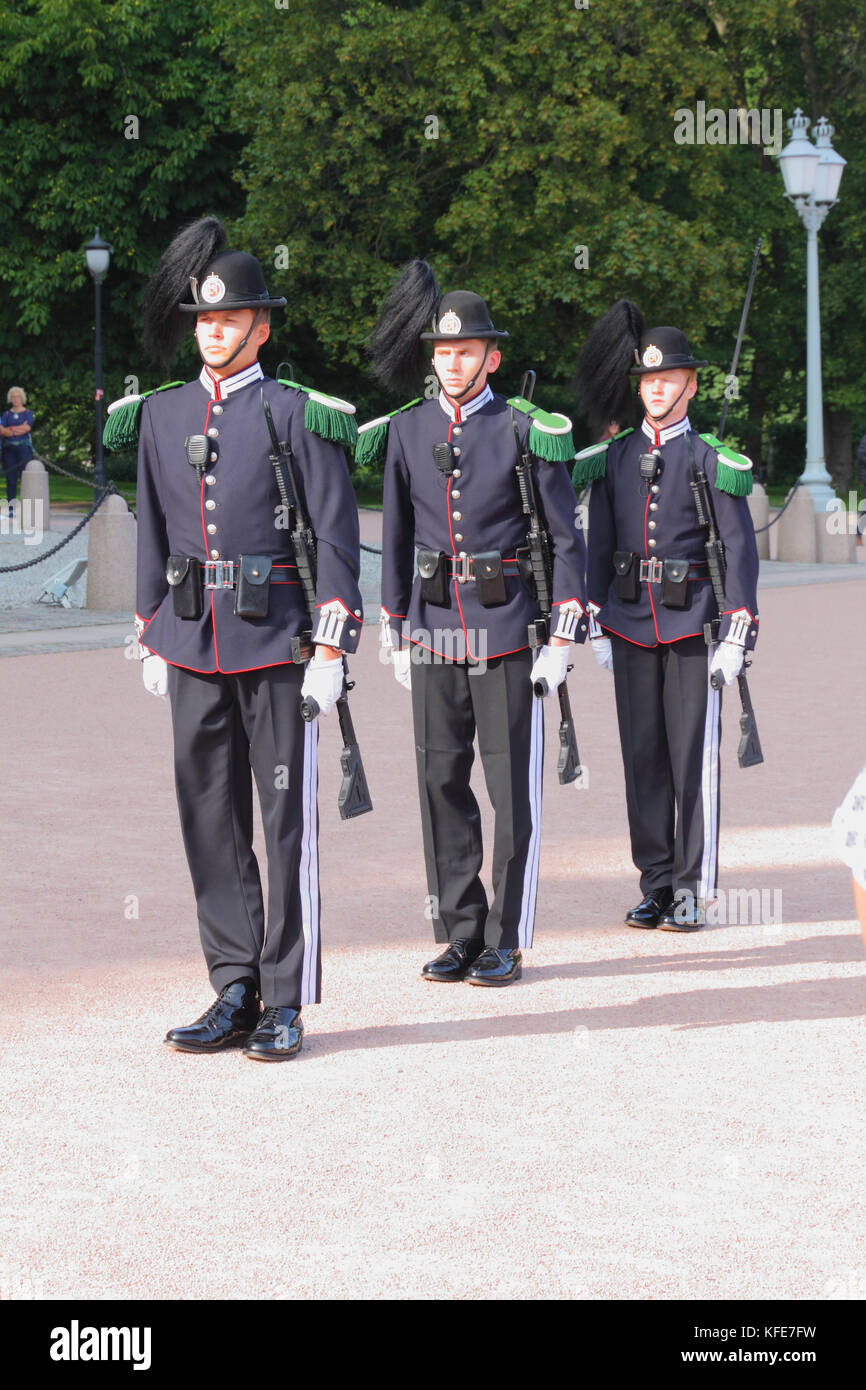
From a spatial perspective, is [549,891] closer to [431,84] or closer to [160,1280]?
[160,1280]

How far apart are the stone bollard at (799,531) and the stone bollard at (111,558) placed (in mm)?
8899

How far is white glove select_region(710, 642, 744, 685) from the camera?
6.55 m

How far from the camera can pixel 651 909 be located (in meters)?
6.70

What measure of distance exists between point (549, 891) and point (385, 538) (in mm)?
1578

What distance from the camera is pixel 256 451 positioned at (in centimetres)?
522

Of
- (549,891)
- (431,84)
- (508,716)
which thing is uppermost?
(431,84)

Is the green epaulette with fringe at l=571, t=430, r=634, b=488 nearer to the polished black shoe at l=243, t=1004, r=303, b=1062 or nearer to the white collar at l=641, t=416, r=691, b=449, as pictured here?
the white collar at l=641, t=416, r=691, b=449

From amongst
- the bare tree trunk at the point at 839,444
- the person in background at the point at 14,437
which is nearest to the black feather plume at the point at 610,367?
the person in background at the point at 14,437

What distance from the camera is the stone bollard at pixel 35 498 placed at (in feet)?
83.6

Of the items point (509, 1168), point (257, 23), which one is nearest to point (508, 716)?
point (509, 1168)

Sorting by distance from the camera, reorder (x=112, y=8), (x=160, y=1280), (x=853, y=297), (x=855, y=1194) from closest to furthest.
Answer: (x=160, y=1280)
(x=855, y=1194)
(x=112, y=8)
(x=853, y=297)

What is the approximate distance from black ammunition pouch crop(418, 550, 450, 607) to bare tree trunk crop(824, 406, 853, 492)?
35.5 metres

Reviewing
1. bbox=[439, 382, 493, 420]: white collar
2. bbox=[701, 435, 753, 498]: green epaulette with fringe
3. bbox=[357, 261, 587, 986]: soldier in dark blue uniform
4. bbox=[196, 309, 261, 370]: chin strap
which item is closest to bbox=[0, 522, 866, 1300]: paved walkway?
bbox=[357, 261, 587, 986]: soldier in dark blue uniform

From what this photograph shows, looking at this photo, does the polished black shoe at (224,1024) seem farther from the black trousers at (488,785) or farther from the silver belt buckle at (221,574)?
the silver belt buckle at (221,574)
